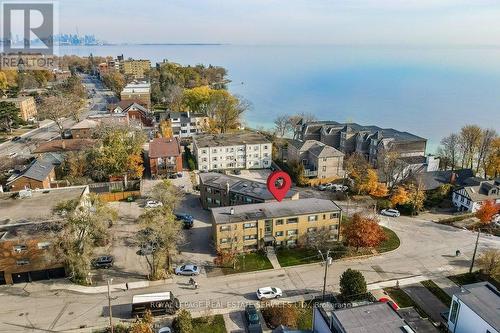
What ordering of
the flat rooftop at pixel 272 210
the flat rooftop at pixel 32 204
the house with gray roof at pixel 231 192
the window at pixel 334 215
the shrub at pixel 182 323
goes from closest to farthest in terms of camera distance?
the shrub at pixel 182 323
the flat rooftop at pixel 32 204
the flat rooftop at pixel 272 210
the window at pixel 334 215
the house with gray roof at pixel 231 192

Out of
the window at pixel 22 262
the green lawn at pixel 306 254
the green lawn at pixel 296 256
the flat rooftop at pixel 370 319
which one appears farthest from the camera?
the green lawn at pixel 306 254

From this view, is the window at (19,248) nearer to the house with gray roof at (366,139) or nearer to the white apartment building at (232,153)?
the white apartment building at (232,153)

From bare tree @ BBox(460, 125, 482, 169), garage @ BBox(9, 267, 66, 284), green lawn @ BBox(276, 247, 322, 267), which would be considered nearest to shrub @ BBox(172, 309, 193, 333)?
green lawn @ BBox(276, 247, 322, 267)

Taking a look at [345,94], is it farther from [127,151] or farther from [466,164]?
[127,151]

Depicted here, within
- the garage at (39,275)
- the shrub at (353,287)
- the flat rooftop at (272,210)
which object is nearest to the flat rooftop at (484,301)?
the shrub at (353,287)

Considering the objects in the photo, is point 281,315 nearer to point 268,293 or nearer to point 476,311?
point 268,293

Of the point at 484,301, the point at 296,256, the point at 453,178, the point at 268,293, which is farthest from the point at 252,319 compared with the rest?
the point at 453,178
